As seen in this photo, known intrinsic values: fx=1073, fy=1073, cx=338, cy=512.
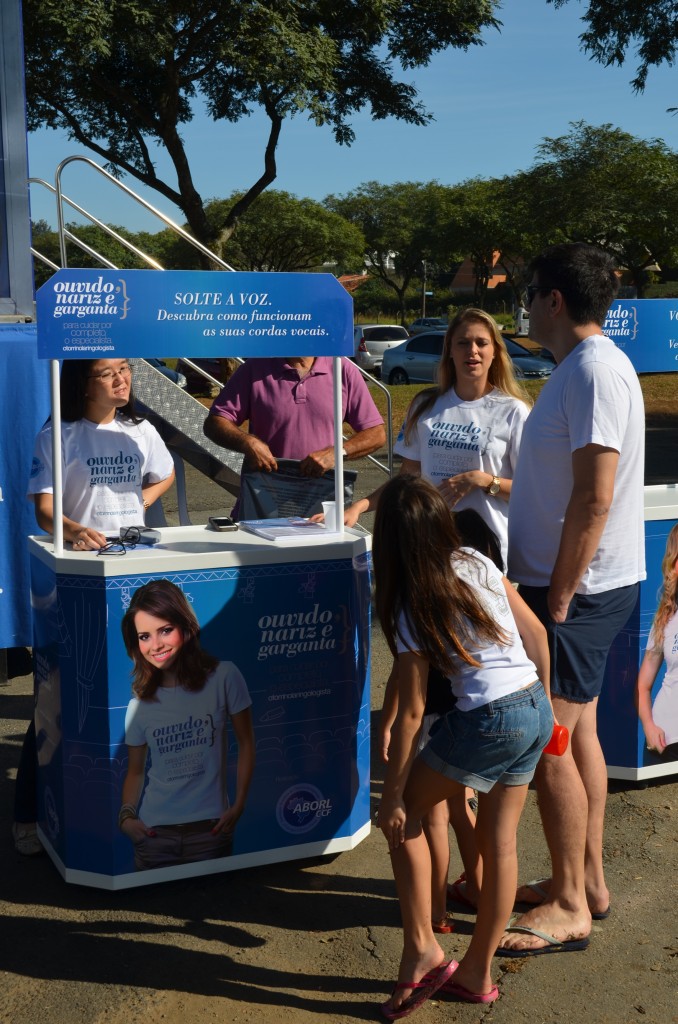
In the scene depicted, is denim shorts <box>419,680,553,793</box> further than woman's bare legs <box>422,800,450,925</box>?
No

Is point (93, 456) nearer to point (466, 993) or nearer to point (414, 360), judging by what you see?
point (466, 993)

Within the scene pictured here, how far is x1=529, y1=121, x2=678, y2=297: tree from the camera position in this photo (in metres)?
37.6

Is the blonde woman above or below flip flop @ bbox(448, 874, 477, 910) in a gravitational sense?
above

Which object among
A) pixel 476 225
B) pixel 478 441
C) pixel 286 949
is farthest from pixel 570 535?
pixel 476 225

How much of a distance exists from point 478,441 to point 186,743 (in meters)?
1.52

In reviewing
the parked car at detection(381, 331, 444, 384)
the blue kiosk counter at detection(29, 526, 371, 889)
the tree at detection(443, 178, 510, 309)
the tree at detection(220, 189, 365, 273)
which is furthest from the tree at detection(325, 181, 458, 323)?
the blue kiosk counter at detection(29, 526, 371, 889)

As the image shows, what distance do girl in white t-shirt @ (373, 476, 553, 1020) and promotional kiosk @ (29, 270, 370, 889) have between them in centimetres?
79

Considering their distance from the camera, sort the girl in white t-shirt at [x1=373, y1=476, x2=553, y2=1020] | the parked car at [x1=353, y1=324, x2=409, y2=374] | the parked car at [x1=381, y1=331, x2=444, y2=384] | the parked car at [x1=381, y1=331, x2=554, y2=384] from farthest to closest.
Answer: the parked car at [x1=353, y1=324, x2=409, y2=374] < the parked car at [x1=381, y1=331, x2=444, y2=384] < the parked car at [x1=381, y1=331, x2=554, y2=384] < the girl in white t-shirt at [x1=373, y1=476, x2=553, y2=1020]

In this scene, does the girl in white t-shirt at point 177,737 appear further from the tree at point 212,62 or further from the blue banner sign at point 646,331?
the tree at point 212,62

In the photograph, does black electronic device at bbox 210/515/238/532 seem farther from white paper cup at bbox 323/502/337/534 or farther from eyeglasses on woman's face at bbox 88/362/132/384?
eyeglasses on woman's face at bbox 88/362/132/384

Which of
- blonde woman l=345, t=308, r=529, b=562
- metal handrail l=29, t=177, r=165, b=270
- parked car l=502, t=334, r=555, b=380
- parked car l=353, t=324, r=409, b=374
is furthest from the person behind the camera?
parked car l=353, t=324, r=409, b=374

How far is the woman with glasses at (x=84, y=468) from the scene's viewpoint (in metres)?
→ 3.89

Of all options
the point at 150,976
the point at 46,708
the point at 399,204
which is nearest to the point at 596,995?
the point at 150,976

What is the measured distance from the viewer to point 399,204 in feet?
230
